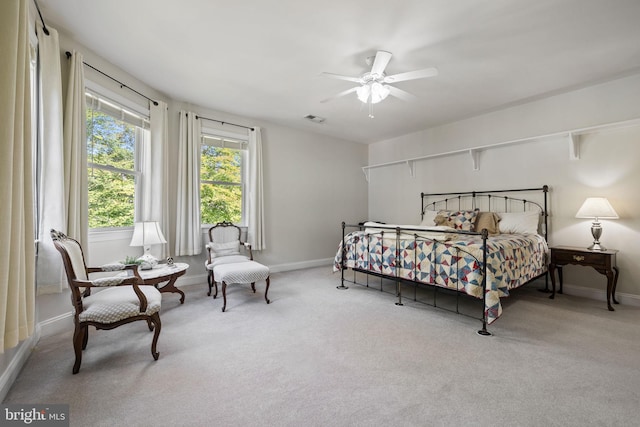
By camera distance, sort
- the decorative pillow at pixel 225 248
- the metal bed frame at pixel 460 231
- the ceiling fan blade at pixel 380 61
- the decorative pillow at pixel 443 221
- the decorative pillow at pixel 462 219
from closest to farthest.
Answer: the ceiling fan blade at pixel 380 61 → the metal bed frame at pixel 460 231 → the decorative pillow at pixel 225 248 → the decorative pillow at pixel 462 219 → the decorative pillow at pixel 443 221

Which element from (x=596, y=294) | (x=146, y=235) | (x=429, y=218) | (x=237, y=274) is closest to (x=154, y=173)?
(x=146, y=235)

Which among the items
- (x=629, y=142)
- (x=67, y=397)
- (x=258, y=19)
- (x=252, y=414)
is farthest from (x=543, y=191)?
(x=67, y=397)

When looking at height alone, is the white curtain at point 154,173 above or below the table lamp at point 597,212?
above

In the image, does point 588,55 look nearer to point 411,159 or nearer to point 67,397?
point 411,159

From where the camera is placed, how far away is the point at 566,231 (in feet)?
12.2

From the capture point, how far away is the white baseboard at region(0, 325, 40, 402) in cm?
164

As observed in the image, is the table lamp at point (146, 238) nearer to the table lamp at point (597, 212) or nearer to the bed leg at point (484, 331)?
the bed leg at point (484, 331)

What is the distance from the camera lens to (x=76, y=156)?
2551 mm

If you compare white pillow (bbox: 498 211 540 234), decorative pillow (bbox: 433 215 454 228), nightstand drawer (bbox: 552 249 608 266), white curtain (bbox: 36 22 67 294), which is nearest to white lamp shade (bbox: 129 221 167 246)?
white curtain (bbox: 36 22 67 294)

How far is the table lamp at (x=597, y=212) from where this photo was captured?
312 centimetres

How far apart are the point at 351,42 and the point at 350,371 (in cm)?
277

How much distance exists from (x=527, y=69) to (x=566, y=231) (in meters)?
2.20

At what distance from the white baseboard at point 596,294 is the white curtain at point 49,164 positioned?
5.74 metres

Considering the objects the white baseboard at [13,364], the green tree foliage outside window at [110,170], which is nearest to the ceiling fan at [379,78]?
the green tree foliage outside window at [110,170]
